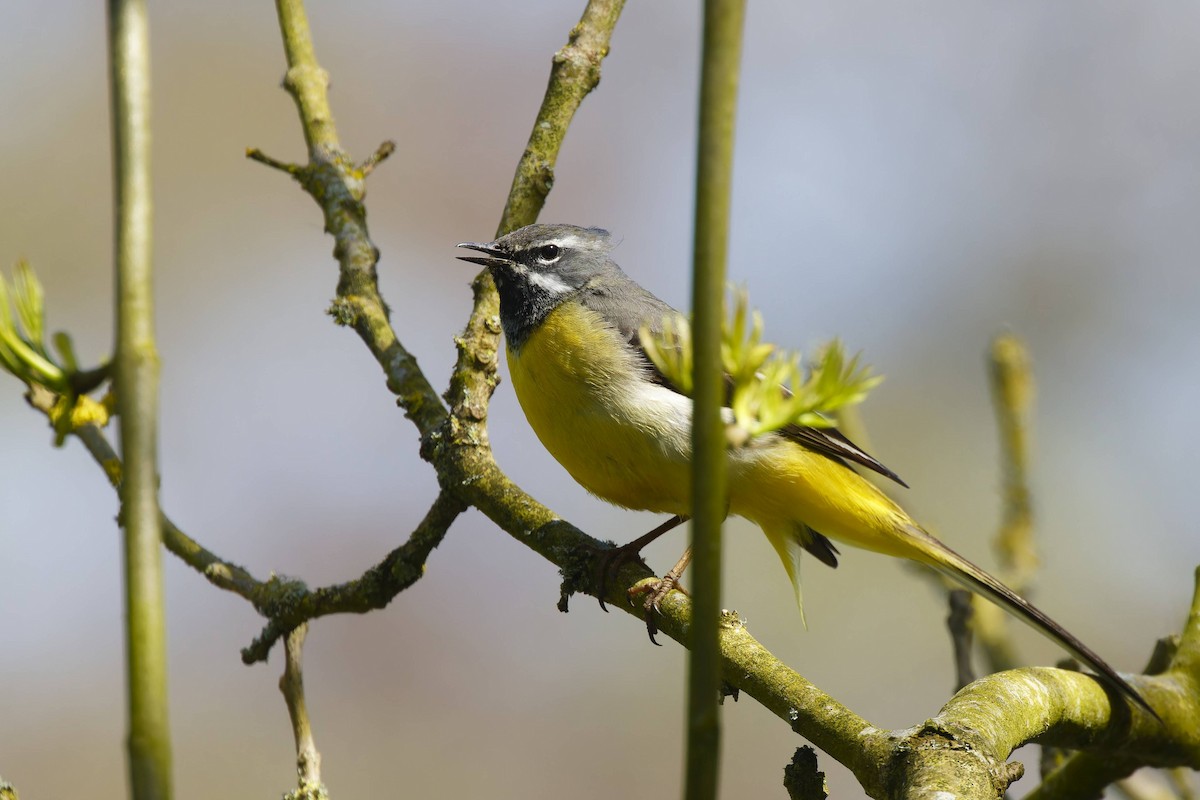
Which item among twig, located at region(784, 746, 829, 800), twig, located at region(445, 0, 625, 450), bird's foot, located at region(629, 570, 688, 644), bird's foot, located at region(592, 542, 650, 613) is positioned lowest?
twig, located at region(784, 746, 829, 800)

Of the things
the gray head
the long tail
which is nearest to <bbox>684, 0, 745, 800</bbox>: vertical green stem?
the long tail

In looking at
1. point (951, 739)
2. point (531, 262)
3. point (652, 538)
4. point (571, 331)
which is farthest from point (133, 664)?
point (531, 262)

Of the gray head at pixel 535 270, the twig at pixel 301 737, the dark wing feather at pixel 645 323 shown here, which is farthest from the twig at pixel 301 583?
the gray head at pixel 535 270

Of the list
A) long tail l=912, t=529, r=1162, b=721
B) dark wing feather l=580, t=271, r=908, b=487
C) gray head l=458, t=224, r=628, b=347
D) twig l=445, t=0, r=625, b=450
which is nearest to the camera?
long tail l=912, t=529, r=1162, b=721

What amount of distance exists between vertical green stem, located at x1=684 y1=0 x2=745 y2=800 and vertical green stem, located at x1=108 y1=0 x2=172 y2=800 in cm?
58

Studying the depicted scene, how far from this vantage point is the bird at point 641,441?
4312 millimetres

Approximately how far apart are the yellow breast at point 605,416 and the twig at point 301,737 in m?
1.55

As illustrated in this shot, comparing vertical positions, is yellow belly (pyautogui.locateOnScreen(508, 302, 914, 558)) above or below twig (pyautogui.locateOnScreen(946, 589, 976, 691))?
above

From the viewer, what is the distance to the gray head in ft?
16.4

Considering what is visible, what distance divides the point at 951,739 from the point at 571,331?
9.21ft

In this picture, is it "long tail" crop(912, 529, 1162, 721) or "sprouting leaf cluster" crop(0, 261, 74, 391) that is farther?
"long tail" crop(912, 529, 1162, 721)

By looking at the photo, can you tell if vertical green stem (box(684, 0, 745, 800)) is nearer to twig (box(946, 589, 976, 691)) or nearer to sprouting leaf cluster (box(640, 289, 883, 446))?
sprouting leaf cluster (box(640, 289, 883, 446))

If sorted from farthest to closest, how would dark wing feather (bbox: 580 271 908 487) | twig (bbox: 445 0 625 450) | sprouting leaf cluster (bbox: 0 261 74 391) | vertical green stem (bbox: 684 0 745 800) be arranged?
dark wing feather (bbox: 580 271 908 487) → twig (bbox: 445 0 625 450) → sprouting leaf cluster (bbox: 0 261 74 391) → vertical green stem (bbox: 684 0 745 800)

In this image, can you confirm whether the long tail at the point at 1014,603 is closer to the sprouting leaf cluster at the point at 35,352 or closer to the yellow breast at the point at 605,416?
the yellow breast at the point at 605,416
